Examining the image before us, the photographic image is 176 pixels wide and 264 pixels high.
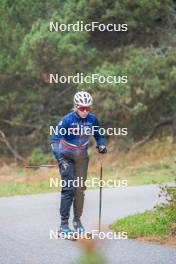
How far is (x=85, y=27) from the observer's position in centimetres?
2352

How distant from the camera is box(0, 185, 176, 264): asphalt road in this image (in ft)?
23.7

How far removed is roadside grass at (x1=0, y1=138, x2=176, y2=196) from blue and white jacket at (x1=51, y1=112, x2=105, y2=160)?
29.1 feet

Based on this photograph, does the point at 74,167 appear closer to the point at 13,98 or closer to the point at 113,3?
the point at 113,3

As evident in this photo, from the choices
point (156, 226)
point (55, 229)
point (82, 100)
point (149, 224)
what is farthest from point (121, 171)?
point (82, 100)

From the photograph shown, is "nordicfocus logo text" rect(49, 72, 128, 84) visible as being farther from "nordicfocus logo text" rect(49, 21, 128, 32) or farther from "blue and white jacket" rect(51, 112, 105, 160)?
"blue and white jacket" rect(51, 112, 105, 160)

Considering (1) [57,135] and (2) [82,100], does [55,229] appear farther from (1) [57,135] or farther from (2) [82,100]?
(2) [82,100]

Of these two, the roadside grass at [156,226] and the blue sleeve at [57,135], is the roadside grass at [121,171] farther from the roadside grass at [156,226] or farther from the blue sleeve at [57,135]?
the blue sleeve at [57,135]

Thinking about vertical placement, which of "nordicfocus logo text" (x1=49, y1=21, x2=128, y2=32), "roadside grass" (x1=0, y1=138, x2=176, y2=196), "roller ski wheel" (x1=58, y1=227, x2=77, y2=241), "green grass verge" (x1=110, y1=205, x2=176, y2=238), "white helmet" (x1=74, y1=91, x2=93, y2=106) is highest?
"nordicfocus logo text" (x1=49, y1=21, x2=128, y2=32)

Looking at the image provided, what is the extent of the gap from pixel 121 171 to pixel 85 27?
4.77 metres

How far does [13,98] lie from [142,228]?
1803cm

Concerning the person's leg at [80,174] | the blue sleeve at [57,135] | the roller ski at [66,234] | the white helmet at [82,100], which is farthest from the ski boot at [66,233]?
the white helmet at [82,100]

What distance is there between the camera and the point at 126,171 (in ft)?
79.0

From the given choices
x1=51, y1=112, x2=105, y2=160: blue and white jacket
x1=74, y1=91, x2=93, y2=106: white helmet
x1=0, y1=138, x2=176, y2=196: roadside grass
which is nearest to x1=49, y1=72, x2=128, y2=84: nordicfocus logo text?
x1=0, y1=138, x2=176, y2=196: roadside grass

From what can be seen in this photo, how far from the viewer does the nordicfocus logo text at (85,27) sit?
22.8 m
